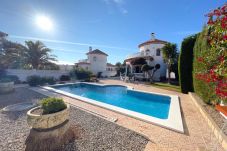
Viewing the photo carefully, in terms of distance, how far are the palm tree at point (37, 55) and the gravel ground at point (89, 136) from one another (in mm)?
19902

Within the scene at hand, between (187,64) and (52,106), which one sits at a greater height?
(187,64)

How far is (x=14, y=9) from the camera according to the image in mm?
9422

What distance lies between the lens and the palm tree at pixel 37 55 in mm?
21531

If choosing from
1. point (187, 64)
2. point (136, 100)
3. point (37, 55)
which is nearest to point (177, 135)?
point (136, 100)

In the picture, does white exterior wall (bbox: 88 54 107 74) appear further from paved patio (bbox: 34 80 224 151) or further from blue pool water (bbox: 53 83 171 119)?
paved patio (bbox: 34 80 224 151)

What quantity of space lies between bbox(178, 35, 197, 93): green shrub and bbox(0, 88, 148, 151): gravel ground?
1043cm

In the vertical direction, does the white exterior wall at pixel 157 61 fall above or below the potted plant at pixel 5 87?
above

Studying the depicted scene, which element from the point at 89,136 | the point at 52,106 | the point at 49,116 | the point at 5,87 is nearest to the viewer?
the point at 49,116

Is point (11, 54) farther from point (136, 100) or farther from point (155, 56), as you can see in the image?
point (155, 56)

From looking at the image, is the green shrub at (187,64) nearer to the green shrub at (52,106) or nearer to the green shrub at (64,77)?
the green shrub at (52,106)

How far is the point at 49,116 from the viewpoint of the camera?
11.7ft

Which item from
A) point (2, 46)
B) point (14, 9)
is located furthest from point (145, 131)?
point (2, 46)

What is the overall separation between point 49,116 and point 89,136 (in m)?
1.49

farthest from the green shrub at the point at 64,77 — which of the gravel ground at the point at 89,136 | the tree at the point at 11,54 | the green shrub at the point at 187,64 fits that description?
the green shrub at the point at 187,64
